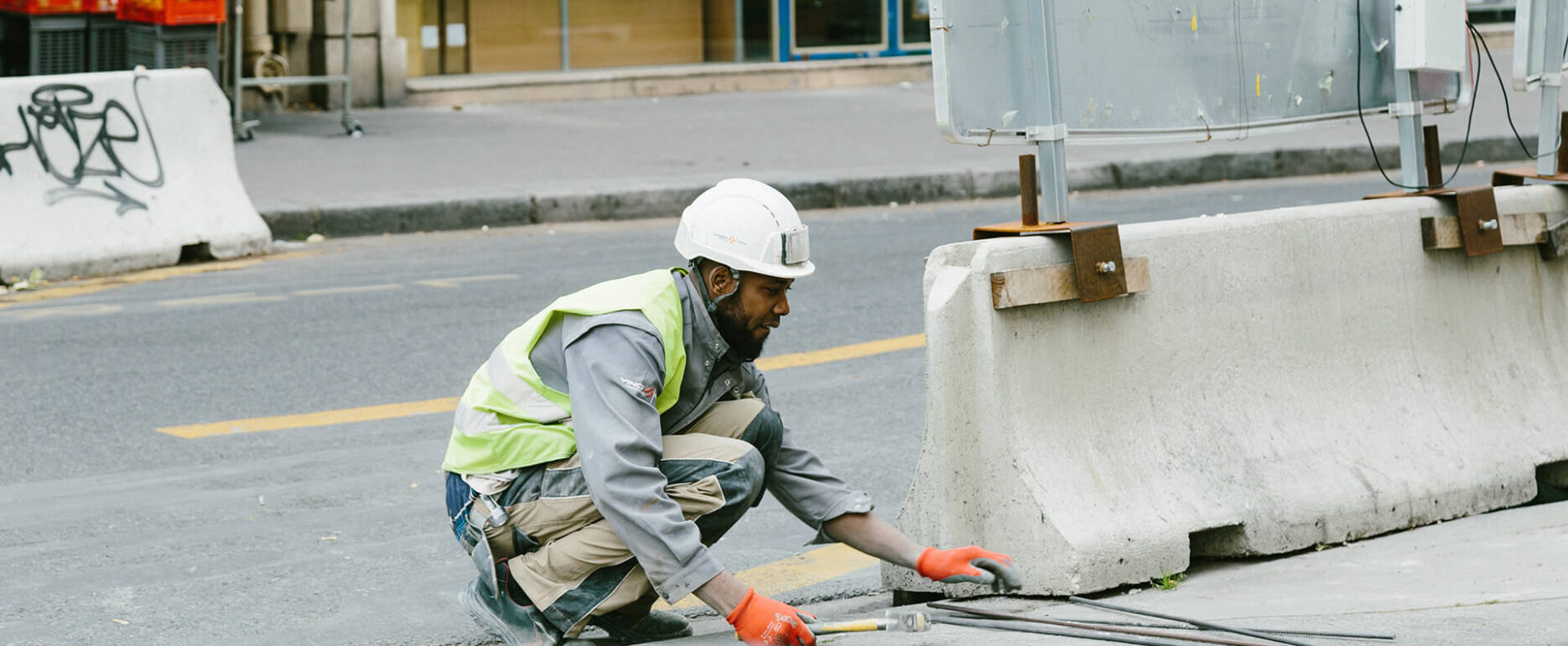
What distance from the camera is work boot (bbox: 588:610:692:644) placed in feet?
12.1

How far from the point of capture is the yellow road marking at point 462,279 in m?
8.31

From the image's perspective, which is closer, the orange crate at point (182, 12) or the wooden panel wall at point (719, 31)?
the orange crate at point (182, 12)

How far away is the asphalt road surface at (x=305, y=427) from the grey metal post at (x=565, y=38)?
6.70m

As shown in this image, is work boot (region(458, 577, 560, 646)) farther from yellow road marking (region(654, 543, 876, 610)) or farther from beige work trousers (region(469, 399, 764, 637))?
yellow road marking (region(654, 543, 876, 610))

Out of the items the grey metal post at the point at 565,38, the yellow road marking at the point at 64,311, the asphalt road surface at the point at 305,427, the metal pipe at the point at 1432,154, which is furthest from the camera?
the grey metal post at the point at 565,38

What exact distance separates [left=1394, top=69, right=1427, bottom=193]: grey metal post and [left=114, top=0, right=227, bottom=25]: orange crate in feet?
33.0

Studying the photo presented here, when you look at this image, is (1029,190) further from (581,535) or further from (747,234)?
(581,535)

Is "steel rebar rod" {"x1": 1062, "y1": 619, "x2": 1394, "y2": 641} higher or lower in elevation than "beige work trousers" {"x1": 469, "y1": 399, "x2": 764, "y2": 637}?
lower

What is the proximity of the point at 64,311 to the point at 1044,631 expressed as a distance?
217 inches

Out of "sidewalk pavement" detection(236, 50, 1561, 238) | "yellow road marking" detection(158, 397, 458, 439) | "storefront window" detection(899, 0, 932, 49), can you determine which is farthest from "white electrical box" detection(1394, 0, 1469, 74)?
"storefront window" detection(899, 0, 932, 49)

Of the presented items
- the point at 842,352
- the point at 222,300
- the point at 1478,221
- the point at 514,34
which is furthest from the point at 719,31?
the point at 1478,221

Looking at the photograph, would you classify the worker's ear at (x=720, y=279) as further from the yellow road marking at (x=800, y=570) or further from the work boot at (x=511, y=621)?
the yellow road marking at (x=800, y=570)

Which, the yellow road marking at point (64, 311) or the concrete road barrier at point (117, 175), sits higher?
the concrete road barrier at point (117, 175)

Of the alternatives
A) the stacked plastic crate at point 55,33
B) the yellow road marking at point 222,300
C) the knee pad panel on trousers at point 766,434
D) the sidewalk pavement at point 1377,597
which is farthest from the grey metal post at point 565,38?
the knee pad panel on trousers at point 766,434
